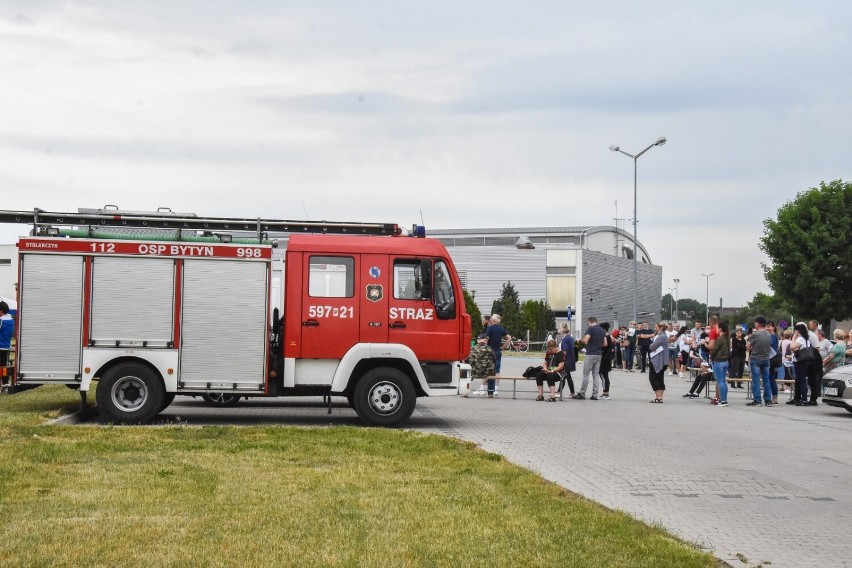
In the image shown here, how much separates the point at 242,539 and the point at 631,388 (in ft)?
77.1

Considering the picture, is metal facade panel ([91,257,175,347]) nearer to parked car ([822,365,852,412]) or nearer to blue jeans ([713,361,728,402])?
blue jeans ([713,361,728,402])

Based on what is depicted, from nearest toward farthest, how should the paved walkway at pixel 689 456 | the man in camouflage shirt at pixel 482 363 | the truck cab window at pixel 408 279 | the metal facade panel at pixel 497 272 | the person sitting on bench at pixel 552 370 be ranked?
the paved walkway at pixel 689 456 < the truck cab window at pixel 408 279 < the person sitting on bench at pixel 552 370 < the man in camouflage shirt at pixel 482 363 < the metal facade panel at pixel 497 272

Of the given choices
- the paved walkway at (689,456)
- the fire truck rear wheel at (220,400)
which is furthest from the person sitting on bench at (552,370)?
the fire truck rear wheel at (220,400)

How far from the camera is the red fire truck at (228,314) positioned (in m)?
15.4

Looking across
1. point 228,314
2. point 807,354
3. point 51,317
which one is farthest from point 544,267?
point 51,317

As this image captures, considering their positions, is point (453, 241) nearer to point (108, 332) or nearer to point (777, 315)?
point (777, 315)

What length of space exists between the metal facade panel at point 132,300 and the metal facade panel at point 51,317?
0.27 metres

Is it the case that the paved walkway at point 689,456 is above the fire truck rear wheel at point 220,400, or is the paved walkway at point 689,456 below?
below

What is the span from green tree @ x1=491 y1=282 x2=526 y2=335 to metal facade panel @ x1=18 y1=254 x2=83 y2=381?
6694 cm

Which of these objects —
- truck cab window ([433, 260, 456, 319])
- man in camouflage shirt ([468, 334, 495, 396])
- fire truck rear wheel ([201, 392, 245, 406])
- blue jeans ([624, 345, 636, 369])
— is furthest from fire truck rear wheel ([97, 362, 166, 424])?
blue jeans ([624, 345, 636, 369])

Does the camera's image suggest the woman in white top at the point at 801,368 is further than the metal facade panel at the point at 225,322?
Yes

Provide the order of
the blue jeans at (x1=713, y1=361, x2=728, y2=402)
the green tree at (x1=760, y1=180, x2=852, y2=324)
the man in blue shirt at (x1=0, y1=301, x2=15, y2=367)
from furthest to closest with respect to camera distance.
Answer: the green tree at (x1=760, y1=180, x2=852, y2=324) → the blue jeans at (x1=713, y1=361, x2=728, y2=402) → the man in blue shirt at (x1=0, y1=301, x2=15, y2=367)

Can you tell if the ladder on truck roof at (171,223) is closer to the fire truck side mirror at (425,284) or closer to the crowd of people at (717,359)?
the fire truck side mirror at (425,284)

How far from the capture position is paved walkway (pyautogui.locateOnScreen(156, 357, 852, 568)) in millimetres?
8266
